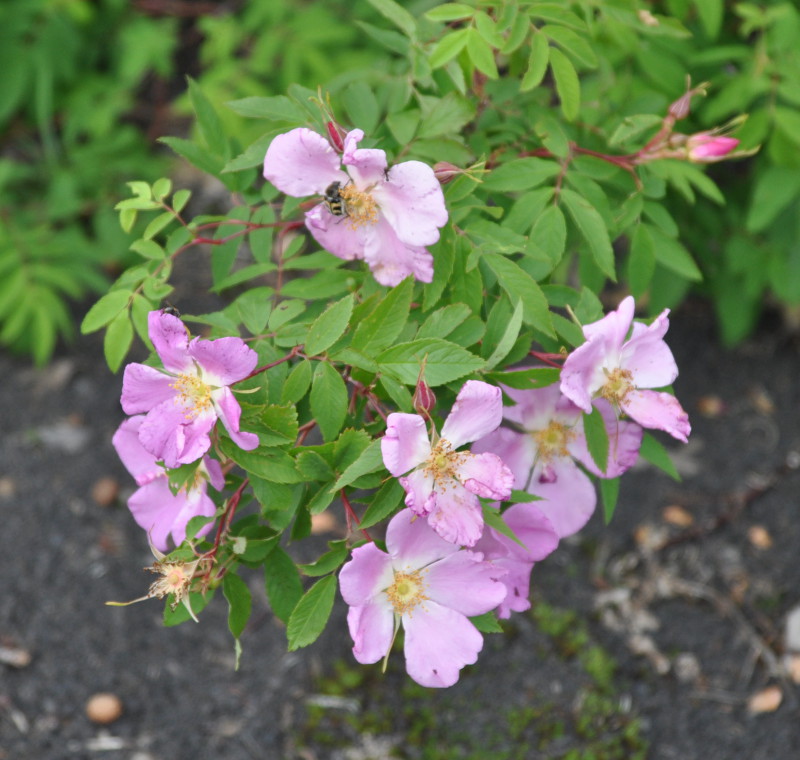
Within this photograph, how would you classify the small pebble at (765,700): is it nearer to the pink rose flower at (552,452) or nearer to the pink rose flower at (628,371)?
the pink rose flower at (552,452)

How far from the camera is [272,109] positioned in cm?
124

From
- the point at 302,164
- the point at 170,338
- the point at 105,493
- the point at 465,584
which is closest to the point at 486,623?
the point at 465,584

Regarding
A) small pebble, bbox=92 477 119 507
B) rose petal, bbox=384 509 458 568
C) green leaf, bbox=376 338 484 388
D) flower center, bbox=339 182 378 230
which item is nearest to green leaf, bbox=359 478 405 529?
rose petal, bbox=384 509 458 568

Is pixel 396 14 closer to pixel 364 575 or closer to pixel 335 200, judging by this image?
pixel 335 200

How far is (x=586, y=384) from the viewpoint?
1.06m

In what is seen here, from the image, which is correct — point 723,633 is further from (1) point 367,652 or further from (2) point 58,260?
(2) point 58,260

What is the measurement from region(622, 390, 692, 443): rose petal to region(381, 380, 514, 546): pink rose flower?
185 millimetres

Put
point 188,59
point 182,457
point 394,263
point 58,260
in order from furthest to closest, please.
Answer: point 188,59 < point 58,260 < point 394,263 < point 182,457

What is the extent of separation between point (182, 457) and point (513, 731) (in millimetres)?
1248

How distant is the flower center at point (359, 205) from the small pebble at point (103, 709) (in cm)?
138

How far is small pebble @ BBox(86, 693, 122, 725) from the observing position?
199 centimetres

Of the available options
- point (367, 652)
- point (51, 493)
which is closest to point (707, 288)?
point (367, 652)

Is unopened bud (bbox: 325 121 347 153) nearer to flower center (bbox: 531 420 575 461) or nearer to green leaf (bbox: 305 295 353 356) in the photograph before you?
green leaf (bbox: 305 295 353 356)

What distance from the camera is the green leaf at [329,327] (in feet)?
3.46
